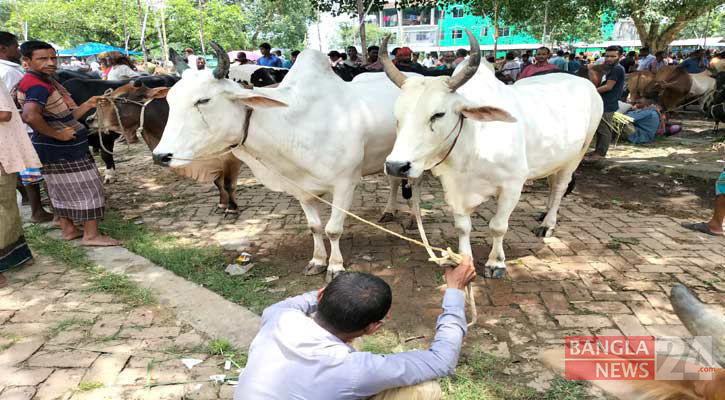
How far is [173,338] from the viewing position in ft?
10.1

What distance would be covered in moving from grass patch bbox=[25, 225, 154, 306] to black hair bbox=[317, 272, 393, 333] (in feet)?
7.57

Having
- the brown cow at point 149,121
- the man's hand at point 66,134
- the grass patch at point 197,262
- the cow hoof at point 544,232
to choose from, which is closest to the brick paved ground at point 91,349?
the grass patch at point 197,262

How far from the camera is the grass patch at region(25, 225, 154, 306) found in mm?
3572

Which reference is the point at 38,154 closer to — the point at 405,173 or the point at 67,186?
the point at 67,186

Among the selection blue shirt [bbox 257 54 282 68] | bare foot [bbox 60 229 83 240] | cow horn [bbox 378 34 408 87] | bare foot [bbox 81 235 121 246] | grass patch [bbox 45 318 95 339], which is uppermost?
blue shirt [bbox 257 54 282 68]

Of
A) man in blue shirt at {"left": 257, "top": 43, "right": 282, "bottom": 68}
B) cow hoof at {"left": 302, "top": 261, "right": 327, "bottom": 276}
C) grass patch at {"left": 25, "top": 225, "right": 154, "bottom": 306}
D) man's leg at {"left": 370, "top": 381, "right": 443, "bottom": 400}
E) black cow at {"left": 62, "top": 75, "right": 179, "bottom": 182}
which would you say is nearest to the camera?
man's leg at {"left": 370, "top": 381, "right": 443, "bottom": 400}

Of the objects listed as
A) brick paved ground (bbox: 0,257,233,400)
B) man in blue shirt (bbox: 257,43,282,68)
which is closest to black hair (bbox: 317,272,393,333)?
brick paved ground (bbox: 0,257,233,400)

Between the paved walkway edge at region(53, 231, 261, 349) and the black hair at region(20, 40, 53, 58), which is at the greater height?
the black hair at region(20, 40, 53, 58)

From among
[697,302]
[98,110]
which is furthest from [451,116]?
[98,110]

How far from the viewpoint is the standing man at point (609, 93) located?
283 inches

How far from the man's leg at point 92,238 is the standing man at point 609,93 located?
6.94 metres

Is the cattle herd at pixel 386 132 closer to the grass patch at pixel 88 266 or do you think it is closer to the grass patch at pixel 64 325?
the grass patch at pixel 88 266

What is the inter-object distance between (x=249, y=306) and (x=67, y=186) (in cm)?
227

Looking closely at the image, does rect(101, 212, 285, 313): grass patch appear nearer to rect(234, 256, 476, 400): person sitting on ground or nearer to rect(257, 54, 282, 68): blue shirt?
rect(234, 256, 476, 400): person sitting on ground
